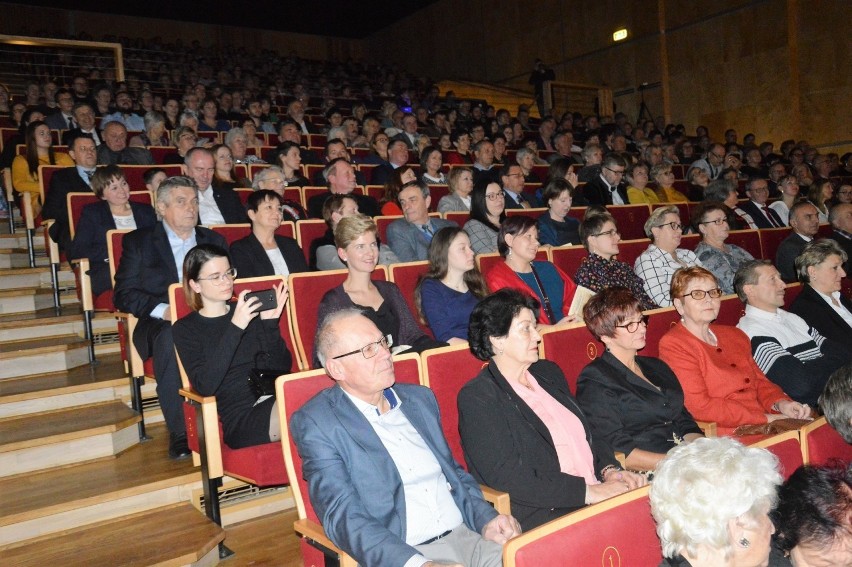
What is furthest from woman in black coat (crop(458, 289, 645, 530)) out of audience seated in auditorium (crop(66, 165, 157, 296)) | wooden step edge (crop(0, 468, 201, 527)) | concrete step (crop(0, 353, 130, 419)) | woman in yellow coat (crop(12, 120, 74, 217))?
woman in yellow coat (crop(12, 120, 74, 217))

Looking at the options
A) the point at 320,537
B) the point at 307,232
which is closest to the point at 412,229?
the point at 307,232

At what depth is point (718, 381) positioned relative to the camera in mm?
2037

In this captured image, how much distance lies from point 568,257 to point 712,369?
1.03 m

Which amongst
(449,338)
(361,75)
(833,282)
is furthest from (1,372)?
(361,75)

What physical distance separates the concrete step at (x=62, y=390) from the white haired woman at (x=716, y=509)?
2127 mm

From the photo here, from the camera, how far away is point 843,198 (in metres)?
4.80

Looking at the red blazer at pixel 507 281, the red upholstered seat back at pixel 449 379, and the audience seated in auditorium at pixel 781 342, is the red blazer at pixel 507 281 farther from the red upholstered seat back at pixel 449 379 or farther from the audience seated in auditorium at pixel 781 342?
the red upholstered seat back at pixel 449 379

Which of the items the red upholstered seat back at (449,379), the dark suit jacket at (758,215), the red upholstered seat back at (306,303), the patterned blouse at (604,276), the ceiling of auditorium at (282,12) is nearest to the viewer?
the red upholstered seat back at (449,379)

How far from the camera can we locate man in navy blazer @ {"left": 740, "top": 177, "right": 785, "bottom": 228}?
455cm

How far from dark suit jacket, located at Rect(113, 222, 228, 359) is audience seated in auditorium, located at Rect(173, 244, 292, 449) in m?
0.45

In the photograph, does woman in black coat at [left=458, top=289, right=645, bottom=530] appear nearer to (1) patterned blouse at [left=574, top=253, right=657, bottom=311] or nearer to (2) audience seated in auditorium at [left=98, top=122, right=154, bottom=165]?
(1) patterned blouse at [left=574, top=253, right=657, bottom=311]

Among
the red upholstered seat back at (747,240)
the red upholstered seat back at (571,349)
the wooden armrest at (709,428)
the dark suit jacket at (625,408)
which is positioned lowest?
the wooden armrest at (709,428)

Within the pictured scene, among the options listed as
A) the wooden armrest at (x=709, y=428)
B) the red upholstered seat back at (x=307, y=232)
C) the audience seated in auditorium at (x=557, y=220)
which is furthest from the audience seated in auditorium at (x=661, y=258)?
the red upholstered seat back at (x=307, y=232)

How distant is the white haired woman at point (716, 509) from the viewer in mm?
958
